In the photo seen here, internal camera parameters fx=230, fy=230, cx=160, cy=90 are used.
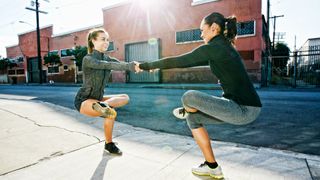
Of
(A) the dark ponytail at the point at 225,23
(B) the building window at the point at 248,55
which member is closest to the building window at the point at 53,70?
(B) the building window at the point at 248,55

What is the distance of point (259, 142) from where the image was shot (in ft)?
12.2

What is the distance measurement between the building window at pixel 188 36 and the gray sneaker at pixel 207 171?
17886mm

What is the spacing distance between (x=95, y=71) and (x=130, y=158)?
1.24 m

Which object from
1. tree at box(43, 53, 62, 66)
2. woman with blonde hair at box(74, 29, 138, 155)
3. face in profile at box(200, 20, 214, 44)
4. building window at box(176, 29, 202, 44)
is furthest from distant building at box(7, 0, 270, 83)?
face in profile at box(200, 20, 214, 44)

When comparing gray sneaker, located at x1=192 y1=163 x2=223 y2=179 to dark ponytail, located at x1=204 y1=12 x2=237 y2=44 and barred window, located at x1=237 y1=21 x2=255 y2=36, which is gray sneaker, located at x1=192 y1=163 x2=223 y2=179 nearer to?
dark ponytail, located at x1=204 y1=12 x2=237 y2=44

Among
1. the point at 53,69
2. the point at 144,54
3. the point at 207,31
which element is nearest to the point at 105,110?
the point at 207,31

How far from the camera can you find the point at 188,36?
20.2 meters

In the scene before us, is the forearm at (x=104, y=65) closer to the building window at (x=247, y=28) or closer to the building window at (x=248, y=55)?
the building window at (x=248, y=55)

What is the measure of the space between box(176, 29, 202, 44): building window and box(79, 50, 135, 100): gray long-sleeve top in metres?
17.2

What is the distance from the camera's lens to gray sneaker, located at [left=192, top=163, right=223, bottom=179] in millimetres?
2389

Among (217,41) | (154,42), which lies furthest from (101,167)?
(154,42)

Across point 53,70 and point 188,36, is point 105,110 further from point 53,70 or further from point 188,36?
point 53,70

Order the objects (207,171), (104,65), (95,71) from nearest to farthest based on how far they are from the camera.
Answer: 1. (207,171)
2. (104,65)
3. (95,71)

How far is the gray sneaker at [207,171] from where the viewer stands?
2.39 metres
